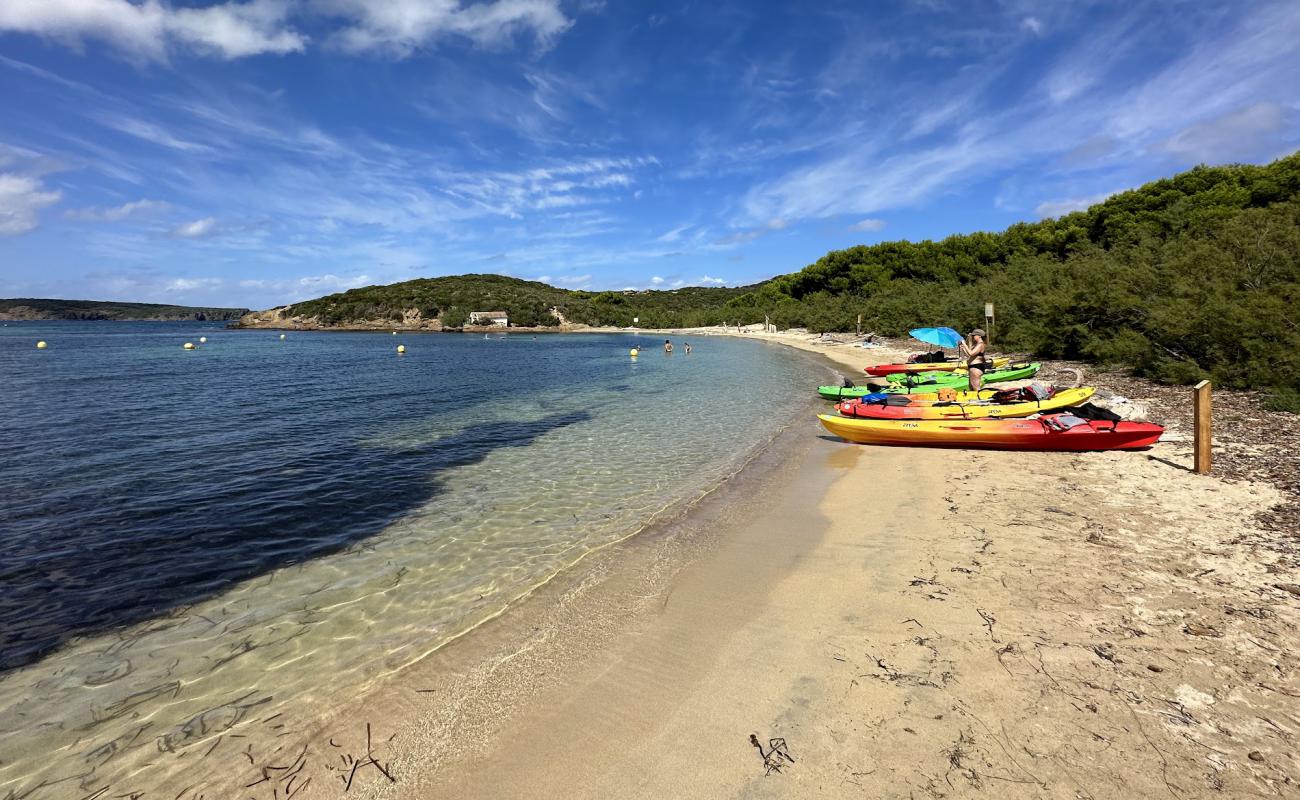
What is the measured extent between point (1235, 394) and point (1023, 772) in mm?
14526

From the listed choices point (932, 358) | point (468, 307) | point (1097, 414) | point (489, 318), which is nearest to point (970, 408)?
point (1097, 414)

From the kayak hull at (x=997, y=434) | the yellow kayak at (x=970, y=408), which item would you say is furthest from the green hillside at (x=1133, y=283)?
the kayak hull at (x=997, y=434)

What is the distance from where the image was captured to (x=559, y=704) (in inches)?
165

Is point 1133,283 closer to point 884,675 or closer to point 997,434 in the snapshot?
point 997,434

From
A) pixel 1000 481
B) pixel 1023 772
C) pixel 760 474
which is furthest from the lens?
pixel 760 474

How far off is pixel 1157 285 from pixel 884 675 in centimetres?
2167

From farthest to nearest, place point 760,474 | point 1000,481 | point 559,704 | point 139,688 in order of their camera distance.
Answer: point 760,474 → point 1000,481 → point 139,688 → point 559,704

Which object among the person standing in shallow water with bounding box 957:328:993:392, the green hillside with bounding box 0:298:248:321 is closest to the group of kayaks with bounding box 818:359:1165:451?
the person standing in shallow water with bounding box 957:328:993:392

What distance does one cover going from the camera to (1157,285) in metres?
18.1

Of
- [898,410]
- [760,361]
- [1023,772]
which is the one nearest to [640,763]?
[1023,772]

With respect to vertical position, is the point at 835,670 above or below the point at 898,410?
below

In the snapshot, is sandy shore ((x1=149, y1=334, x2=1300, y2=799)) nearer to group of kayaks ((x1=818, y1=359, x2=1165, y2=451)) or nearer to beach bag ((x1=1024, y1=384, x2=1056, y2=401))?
group of kayaks ((x1=818, y1=359, x2=1165, y2=451))

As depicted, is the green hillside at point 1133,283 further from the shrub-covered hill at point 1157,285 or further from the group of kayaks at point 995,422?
the group of kayaks at point 995,422

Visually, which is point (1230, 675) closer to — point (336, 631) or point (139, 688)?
point (336, 631)
